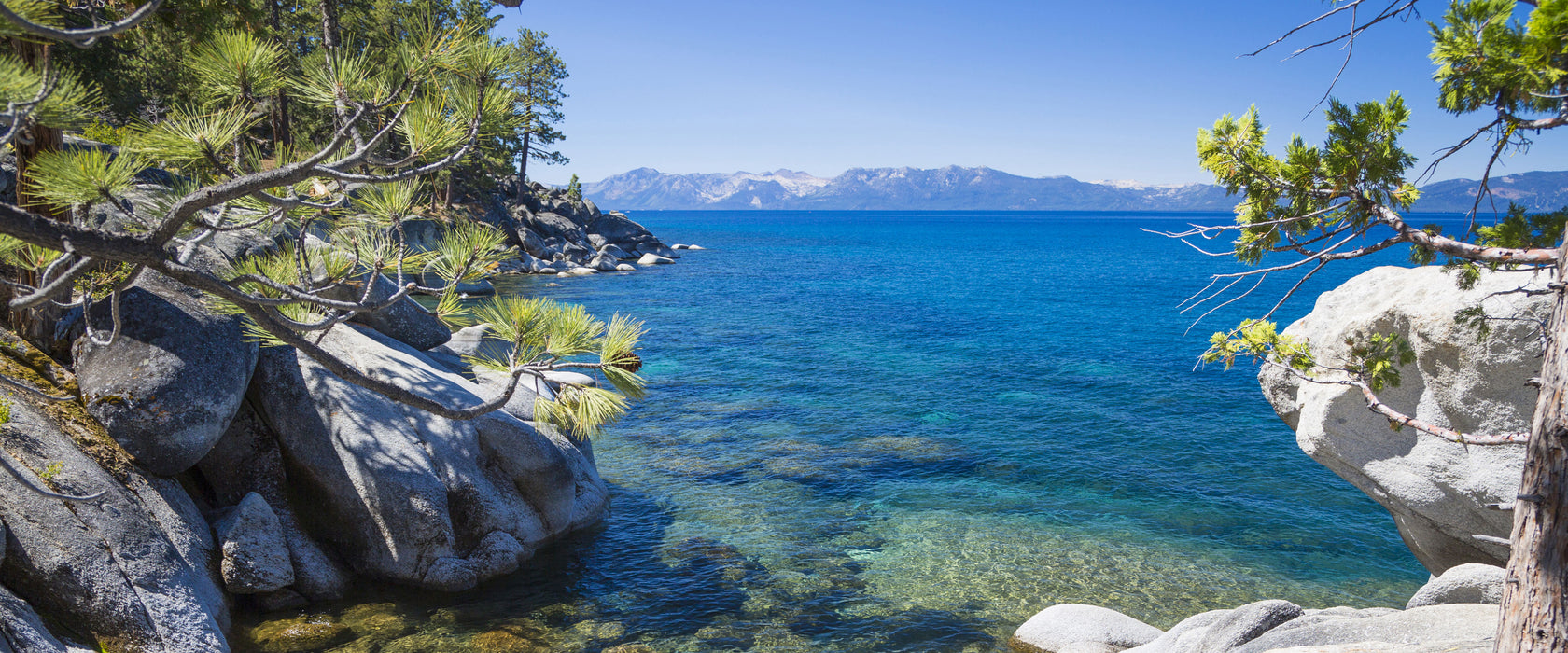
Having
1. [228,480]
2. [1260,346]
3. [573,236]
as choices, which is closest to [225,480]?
[228,480]

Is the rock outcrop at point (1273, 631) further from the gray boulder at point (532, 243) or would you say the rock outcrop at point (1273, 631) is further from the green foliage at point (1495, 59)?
the gray boulder at point (532, 243)

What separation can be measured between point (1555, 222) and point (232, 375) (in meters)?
14.5

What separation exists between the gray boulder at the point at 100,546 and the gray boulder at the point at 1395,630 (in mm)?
11478

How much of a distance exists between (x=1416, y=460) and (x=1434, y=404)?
0.81m

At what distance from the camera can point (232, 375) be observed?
427 inches

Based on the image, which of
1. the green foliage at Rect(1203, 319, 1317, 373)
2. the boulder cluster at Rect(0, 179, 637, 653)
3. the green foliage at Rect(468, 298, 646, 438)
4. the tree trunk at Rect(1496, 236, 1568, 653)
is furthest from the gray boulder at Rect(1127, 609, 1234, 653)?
the boulder cluster at Rect(0, 179, 637, 653)

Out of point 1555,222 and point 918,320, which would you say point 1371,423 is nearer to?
point 1555,222

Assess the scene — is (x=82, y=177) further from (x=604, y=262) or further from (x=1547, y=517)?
(x=604, y=262)

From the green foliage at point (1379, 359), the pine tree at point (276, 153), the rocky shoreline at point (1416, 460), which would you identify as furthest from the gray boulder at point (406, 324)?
the green foliage at point (1379, 359)

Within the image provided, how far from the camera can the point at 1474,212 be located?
22.2 feet

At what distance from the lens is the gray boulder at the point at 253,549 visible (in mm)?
10562

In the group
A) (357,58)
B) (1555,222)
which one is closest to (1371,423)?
(1555,222)

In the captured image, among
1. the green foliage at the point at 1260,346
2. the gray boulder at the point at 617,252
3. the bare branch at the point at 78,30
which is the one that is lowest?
the gray boulder at the point at 617,252

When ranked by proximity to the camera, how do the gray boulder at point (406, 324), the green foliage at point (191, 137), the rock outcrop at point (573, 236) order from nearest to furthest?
the green foliage at point (191, 137)
the gray boulder at point (406, 324)
the rock outcrop at point (573, 236)
